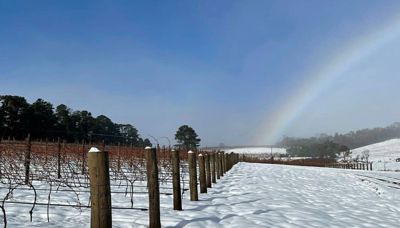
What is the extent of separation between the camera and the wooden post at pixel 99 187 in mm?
3750

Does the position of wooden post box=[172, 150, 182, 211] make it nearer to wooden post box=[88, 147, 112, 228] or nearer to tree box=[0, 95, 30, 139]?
wooden post box=[88, 147, 112, 228]

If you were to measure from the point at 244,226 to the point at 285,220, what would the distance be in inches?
40.0

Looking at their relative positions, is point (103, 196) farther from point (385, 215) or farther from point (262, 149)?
point (262, 149)

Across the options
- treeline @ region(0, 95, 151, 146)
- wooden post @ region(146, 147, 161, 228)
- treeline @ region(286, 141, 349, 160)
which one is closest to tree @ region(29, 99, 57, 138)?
treeline @ region(0, 95, 151, 146)

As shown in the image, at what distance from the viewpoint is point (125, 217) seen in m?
5.68

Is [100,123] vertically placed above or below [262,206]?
above

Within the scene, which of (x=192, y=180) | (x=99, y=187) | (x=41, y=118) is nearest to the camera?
(x=99, y=187)

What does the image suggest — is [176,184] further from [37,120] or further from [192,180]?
[37,120]

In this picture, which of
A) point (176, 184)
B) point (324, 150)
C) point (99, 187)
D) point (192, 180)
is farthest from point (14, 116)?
point (324, 150)

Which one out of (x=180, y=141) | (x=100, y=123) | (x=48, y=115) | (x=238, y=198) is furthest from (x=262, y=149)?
(x=238, y=198)

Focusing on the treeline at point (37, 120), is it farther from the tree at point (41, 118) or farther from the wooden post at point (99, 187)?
the wooden post at point (99, 187)

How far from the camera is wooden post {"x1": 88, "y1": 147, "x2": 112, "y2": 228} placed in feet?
12.3

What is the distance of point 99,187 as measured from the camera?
3.77m

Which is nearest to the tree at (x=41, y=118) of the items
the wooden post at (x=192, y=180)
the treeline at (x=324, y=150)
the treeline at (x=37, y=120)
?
the treeline at (x=37, y=120)
